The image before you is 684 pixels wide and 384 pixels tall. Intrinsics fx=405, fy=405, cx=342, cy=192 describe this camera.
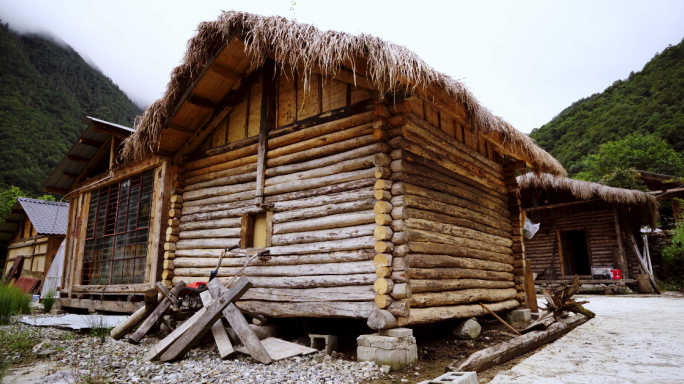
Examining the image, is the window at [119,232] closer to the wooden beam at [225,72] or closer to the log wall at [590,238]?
the wooden beam at [225,72]

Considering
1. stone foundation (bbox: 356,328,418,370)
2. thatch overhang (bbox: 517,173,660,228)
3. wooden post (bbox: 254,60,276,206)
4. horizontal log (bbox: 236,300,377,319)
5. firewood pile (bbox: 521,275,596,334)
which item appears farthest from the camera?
thatch overhang (bbox: 517,173,660,228)

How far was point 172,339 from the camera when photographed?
4.91 metres

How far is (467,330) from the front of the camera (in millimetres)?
6285

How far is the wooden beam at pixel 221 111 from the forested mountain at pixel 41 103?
20.9 meters

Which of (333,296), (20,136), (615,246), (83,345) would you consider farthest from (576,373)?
(20,136)

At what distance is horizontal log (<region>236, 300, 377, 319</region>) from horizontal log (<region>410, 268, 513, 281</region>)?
0.82 metres

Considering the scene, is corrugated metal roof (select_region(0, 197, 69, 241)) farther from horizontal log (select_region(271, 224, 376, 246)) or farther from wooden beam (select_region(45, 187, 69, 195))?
horizontal log (select_region(271, 224, 376, 246))

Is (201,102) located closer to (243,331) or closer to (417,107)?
(417,107)

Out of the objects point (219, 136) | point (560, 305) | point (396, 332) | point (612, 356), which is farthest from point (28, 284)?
point (612, 356)

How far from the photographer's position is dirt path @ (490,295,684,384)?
414 cm

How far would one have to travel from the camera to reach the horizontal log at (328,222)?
217 inches

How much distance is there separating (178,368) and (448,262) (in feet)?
13.1

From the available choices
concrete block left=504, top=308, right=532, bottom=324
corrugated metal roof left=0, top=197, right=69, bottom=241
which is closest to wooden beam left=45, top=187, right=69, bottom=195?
corrugated metal roof left=0, top=197, right=69, bottom=241

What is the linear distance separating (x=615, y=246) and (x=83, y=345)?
1759 centimetres
